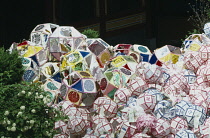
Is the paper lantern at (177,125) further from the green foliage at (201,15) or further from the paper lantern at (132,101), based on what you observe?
the green foliage at (201,15)

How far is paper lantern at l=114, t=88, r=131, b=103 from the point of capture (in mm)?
7816

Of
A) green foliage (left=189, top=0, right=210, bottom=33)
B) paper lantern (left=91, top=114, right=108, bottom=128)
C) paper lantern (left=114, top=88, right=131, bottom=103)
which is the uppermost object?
green foliage (left=189, top=0, right=210, bottom=33)

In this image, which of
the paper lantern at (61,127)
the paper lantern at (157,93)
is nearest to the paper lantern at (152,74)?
the paper lantern at (157,93)

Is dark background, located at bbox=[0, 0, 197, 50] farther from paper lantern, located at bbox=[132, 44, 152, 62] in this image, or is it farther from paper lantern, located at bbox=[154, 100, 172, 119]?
paper lantern, located at bbox=[154, 100, 172, 119]

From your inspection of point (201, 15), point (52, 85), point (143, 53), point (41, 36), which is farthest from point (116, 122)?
point (201, 15)

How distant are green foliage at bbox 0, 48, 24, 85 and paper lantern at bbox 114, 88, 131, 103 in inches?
50.8

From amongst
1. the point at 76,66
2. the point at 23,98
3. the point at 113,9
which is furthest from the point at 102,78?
the point at 113,9

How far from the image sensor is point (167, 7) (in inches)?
749

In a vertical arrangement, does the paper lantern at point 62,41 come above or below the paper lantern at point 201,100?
above

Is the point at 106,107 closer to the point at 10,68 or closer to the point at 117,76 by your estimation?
the point at 117,76

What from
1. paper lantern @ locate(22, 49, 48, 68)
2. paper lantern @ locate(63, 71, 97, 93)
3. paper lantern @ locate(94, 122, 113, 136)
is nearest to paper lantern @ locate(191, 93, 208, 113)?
paper lantern @ locate(94, 122, 113, 136)

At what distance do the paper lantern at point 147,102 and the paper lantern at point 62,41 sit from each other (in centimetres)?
189

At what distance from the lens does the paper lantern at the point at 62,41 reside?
893 centimetres

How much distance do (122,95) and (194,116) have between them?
1.02m
